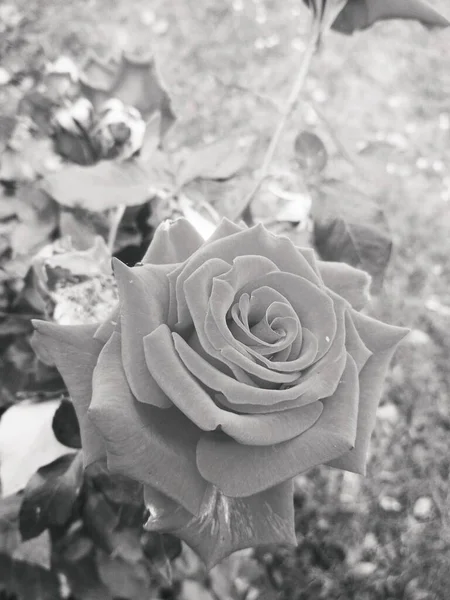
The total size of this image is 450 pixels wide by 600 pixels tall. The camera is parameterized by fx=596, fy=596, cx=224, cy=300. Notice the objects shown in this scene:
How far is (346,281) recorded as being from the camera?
524 mm

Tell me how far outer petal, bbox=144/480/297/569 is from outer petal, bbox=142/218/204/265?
0.59ft

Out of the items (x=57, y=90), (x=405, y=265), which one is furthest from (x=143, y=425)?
(x=405, y=265)

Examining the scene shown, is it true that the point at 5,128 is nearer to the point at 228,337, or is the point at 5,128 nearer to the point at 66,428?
the point at 66,428

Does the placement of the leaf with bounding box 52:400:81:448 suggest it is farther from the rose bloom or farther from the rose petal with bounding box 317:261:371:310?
the rose petal with bounding box 317:261:371:310

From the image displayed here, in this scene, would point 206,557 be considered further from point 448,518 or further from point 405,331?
point 448,518

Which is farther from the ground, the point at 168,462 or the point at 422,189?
the point at 168,462

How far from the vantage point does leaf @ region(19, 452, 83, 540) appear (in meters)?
0.60

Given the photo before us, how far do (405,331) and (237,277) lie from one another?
0.17m

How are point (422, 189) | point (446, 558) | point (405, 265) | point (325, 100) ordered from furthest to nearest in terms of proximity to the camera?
point (325, 100) < point (422, 189) < point (405, 265) < point (446, 558)

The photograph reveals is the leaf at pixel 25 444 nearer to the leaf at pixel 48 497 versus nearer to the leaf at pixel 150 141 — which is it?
the leaf at pixel 48 497

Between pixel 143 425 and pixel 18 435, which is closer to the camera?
pixel 143 425

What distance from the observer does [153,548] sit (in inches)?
27.3

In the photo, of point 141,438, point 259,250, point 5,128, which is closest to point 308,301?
point 259,250

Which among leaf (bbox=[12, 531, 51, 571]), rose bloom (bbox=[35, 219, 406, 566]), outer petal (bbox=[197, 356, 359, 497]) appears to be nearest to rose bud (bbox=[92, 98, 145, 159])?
rose bloom (bbox=[35, 219, 406, 566])
